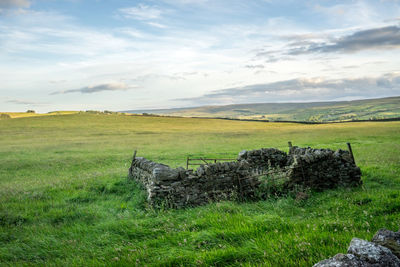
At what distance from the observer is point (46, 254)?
6.00 metres

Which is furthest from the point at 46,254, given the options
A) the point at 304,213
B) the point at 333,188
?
the point at 333,188

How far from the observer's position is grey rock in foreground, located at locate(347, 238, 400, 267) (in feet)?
11.1

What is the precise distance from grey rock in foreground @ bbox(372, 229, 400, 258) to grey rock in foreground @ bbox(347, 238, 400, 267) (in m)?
0.19

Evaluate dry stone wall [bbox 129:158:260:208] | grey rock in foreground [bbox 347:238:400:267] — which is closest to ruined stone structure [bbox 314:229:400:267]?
grey rock in foreground [bbox 347:238:400:267]

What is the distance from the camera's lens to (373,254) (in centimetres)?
345

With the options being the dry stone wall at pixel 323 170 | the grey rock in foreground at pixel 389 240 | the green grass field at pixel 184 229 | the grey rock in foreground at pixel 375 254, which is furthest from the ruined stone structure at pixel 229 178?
the grey rock in foreground at pixel 375 254

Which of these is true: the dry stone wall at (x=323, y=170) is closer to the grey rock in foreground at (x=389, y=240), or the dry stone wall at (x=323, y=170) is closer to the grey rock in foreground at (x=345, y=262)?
the grey rock in foreground at (x=389, y=240)

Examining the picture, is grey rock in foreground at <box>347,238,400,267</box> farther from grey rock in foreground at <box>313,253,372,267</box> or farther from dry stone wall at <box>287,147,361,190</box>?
dry stone wall at <box>287,147,361,190</box>

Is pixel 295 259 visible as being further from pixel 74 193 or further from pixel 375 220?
pixel 74 193

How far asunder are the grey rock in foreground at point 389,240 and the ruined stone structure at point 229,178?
20.3 ft

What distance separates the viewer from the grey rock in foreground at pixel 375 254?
3.38 metres

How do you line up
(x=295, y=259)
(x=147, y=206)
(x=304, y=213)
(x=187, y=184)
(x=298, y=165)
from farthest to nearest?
(x=298, y=165), (x=187, y=184), (x=147, y=206), (x=304, y=213), (x=295, y=259)

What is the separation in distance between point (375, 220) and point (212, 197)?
5.08 meters

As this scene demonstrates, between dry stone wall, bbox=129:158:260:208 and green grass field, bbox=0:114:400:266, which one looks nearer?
green grass field, bbox=0:114:400:266
